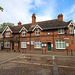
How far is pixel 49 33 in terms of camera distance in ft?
53.5

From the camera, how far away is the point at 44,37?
1658 cm

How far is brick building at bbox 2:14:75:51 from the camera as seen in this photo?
14969mm

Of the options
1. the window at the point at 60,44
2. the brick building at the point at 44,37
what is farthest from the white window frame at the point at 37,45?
the window at the point at 60,44

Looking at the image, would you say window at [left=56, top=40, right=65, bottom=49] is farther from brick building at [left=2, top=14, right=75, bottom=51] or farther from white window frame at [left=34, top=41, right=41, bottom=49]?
white window frame at [left=34, top=41, right=41, bottom=49]

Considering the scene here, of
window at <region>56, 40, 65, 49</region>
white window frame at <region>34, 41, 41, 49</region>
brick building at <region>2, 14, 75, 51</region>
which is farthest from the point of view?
white window frame at <region>34, 41, 41, 49</region>

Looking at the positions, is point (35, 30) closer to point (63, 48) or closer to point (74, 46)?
point (63, 48)

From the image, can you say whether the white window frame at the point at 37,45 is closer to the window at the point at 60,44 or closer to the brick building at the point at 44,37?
the brick building at the point at 44,37

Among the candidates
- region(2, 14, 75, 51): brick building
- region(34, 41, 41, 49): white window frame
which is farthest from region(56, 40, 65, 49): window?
region(34, 41, 41, 49): white window frame

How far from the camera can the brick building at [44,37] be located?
15.0 meters

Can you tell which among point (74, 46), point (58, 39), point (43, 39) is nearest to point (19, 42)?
point (43, 39)

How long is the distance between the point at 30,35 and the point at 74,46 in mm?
12140

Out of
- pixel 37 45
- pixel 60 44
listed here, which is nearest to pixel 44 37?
pixel 37 45

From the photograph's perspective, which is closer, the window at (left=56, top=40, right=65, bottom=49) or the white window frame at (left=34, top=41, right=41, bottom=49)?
the window at (left=56, top=40, right=65, bottom=49)

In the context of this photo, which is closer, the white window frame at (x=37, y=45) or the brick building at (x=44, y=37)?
the brick building at (x=44, y=37)
